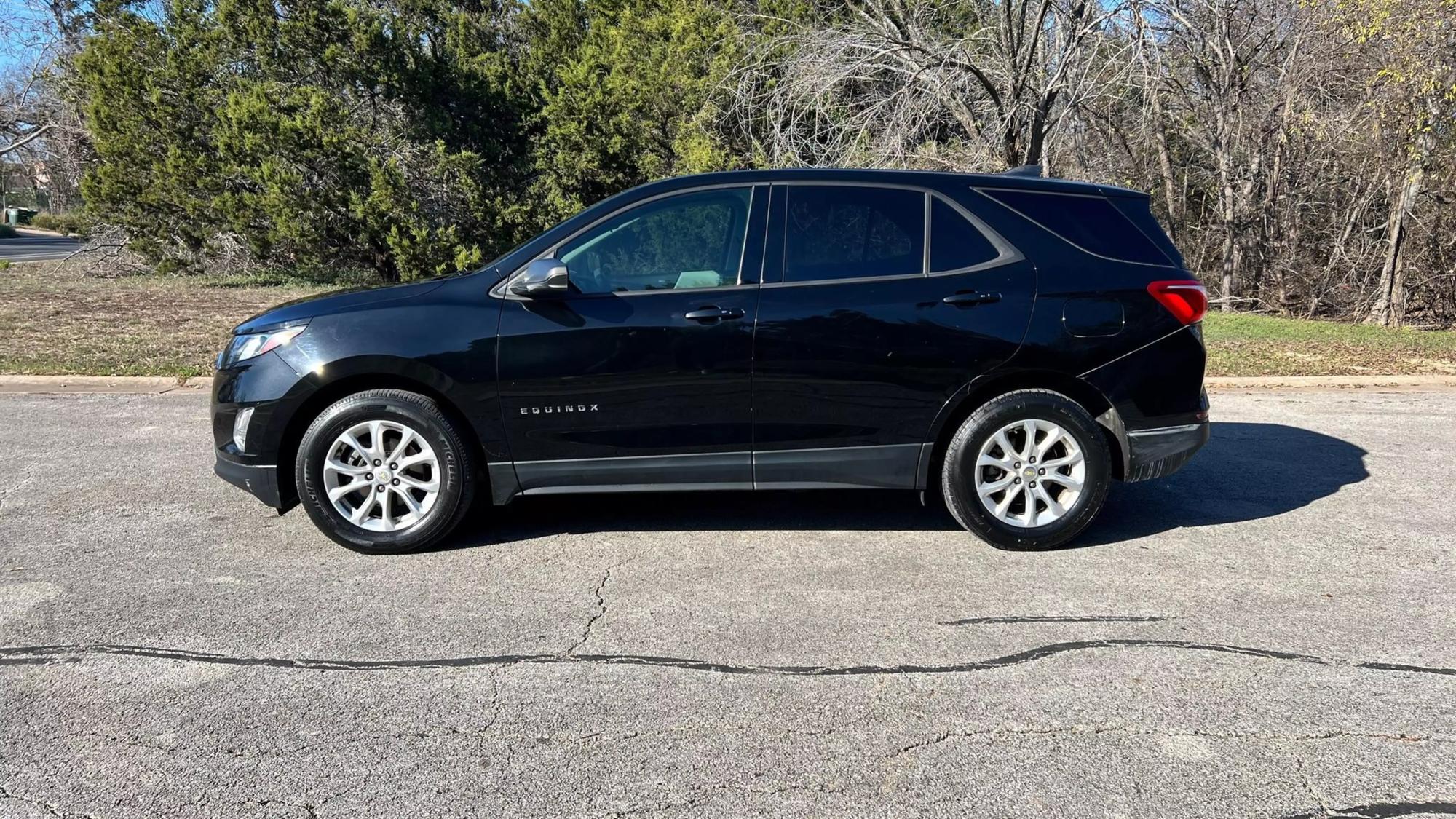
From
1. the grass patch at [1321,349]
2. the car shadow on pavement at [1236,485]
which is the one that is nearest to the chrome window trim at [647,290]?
the car shadow on pavement at [1236,485]

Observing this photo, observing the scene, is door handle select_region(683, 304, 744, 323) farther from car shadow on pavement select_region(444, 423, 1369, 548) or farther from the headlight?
the headlight

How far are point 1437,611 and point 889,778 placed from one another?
2718 millimetres

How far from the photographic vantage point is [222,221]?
17.7m

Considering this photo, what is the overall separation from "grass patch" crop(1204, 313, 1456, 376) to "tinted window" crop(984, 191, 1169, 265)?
5.19 meters

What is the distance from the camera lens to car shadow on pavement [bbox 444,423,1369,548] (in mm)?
5262

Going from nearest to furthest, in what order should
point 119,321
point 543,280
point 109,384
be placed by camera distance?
point 543,280, point 109,384, point 119,321

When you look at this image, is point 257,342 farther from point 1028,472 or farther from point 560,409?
point 1028,472

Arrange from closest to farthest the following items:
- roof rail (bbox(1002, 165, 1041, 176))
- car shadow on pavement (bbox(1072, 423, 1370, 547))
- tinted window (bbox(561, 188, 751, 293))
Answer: tinted window (bbox(561, 188, 751, 293))
roof rail (bbox(1002, 165, 1041, 176))
car shadow on pavement (bbox(1072, 423, 1370, 547))

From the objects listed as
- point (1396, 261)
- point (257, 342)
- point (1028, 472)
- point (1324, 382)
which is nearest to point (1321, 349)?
point (1324, 382)

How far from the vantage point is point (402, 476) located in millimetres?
4793

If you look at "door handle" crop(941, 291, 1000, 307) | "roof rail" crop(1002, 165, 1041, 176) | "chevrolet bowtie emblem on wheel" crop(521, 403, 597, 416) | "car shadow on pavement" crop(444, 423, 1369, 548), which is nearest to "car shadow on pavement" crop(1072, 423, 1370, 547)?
"car shadow on pavement" crop(444, 423, 1369, 548)

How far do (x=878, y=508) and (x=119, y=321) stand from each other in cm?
1110

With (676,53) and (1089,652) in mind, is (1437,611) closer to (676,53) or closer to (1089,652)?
(1089,652)

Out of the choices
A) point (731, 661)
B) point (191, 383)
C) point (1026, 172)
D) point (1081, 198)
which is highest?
point (1026, 172)
